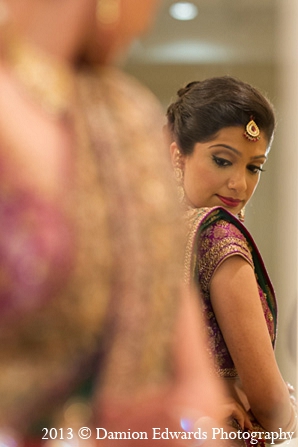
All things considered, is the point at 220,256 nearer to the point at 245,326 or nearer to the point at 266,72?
the point at 245,326

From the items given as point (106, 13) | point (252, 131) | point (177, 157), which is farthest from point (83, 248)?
point (252, 131)

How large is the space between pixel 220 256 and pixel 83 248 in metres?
0.32

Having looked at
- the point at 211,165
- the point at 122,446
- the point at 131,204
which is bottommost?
the point at 122,446

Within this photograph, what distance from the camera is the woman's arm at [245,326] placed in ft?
2.07

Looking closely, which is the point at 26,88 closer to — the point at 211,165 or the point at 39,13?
the point at 39,13

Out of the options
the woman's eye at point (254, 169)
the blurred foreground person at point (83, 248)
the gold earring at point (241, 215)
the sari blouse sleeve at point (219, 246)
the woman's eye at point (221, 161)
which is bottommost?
the blurred foreground person at point (83, 248)

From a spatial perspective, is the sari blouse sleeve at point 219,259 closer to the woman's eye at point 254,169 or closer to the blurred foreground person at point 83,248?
the woman's eye at point 254,169

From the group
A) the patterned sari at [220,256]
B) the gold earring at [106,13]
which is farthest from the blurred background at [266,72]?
the gold earring at [106,13]

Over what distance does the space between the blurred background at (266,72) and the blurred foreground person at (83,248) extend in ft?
0.54

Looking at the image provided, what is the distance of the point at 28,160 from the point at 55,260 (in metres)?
0.05

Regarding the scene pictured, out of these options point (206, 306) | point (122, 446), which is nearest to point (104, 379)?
point (122, 446)

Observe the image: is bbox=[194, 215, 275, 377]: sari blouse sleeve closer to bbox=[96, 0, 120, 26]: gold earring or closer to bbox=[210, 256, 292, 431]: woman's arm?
bbox=[210, 256, 292, 431]: woman's arm

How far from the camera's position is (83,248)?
333 millimetres

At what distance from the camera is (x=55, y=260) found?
0.33m
